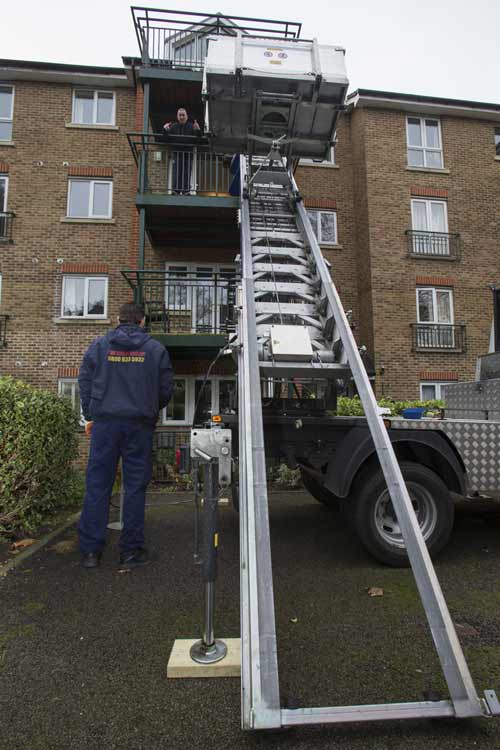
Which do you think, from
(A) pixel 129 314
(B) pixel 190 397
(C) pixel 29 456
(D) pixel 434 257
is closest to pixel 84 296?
(B) pixel 190 397

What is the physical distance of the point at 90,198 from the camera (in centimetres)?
1252

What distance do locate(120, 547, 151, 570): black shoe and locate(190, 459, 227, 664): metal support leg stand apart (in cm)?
154

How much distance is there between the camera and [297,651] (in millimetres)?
2545

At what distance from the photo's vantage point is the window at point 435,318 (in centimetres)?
1280

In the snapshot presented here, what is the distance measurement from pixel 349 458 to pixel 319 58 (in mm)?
4241

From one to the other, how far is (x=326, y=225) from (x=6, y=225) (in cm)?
890

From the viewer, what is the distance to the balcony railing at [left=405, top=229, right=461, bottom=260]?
1314 cm

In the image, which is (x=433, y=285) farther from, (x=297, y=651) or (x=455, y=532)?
(x=297, y=651)

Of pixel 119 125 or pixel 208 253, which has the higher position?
pixel 119 125

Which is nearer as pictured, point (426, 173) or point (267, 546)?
point (267, 546)

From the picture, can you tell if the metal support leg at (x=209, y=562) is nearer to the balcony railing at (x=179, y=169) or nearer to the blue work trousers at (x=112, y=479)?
the blue work trousers at (x=112, y=479)

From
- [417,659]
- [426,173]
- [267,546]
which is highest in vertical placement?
[426,173]

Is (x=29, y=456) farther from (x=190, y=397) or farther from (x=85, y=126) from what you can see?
(x=85, y=126)

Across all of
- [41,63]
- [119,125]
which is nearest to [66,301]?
[119,125]
